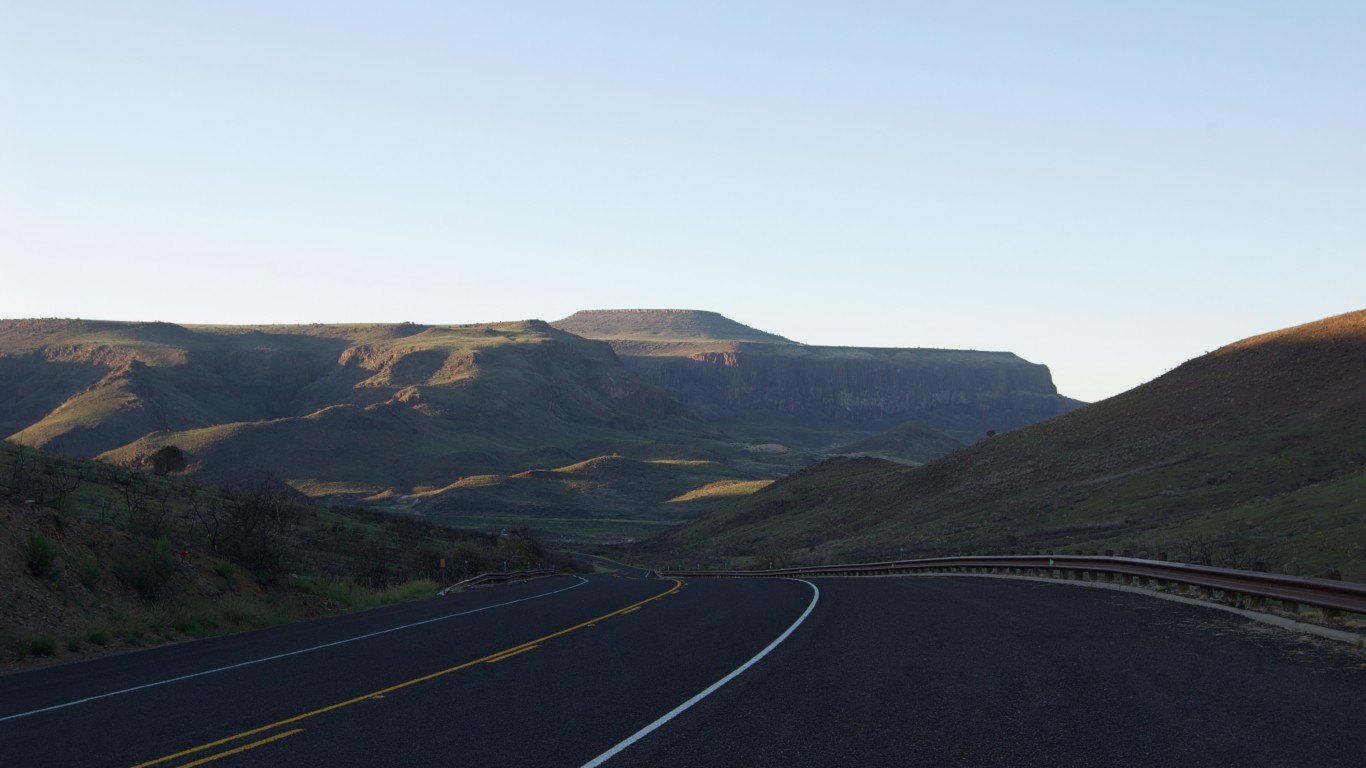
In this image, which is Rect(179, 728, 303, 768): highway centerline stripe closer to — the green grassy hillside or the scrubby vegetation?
the scrubby vegetation

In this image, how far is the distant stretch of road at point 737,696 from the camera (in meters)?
9.11

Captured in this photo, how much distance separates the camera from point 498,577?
1919 inches

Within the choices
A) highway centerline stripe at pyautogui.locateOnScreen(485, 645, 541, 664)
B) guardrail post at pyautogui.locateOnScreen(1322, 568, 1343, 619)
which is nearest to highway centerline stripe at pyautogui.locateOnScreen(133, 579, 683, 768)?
highway centerline stripe at pyautogui.locateOnScreen(485, 645, 541, 664)

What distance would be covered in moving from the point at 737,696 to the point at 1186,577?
1209 cm

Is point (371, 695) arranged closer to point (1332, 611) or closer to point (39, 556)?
point (39, 556)

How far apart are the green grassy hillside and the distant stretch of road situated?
18.6m

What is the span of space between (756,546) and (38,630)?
7576 centimetres

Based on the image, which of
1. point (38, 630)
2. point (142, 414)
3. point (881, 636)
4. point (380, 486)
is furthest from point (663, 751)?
point (142, 414)

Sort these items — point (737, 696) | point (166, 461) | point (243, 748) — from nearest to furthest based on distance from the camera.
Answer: point (243, 748) → point (737, 696) → point (166, 461)

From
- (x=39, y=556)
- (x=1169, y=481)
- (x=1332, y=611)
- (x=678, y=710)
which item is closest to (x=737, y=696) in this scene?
(x=678, y=710)

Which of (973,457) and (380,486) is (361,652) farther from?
(380,486)

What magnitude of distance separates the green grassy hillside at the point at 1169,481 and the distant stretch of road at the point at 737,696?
1856 centimetres

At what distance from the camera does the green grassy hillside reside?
1713 inches

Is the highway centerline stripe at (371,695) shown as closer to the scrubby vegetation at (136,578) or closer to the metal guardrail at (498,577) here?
the scrubby vegetation at (136,578)
